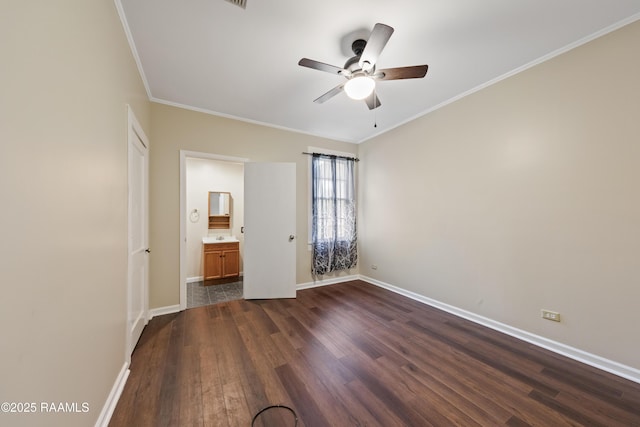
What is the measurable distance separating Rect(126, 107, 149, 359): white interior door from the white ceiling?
78 cm

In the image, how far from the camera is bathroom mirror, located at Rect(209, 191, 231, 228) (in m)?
4.85

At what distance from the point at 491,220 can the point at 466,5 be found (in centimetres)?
212

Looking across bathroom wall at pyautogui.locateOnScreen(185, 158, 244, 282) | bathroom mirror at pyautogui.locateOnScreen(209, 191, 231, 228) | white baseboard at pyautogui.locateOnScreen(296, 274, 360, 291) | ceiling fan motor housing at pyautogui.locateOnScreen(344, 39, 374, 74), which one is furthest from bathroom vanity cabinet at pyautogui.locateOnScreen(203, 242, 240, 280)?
ceiling fan motor housing at pyautogui.locateOnScreen(344, 39, 374, 74)

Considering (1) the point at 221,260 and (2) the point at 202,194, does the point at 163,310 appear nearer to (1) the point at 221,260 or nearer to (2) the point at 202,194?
(1) the point at 221,260

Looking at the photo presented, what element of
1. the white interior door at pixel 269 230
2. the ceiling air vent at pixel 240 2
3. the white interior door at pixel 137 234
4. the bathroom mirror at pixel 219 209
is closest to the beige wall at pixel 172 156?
the white interior door at pixel 137 234

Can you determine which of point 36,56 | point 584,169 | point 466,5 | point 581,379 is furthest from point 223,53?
point 581,379

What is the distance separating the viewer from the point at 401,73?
6.42 feet

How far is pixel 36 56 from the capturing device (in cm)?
83

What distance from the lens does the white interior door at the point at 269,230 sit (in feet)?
11.6

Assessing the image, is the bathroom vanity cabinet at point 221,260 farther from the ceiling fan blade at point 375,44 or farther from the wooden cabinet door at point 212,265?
the ceiling fan blade at point 375,44

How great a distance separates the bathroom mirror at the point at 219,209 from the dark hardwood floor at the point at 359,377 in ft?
7.85

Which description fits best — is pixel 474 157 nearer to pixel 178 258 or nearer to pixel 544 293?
pixel 544 293

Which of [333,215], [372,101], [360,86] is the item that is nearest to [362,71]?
[360,86]

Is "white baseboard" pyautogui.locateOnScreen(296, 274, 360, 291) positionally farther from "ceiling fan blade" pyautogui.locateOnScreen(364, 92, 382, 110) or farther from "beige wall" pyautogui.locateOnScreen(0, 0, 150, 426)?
"ceiling fan blade" pyautogui.locateOnScreen(364, 92, 382, 110)
